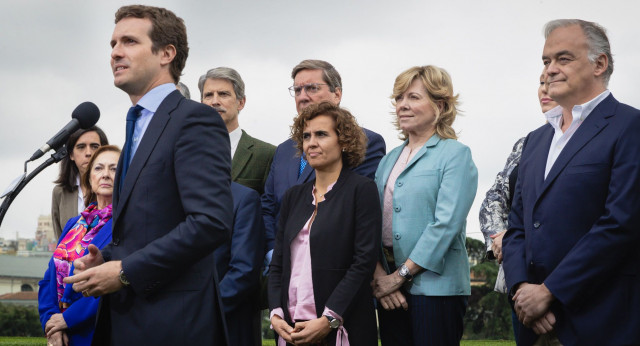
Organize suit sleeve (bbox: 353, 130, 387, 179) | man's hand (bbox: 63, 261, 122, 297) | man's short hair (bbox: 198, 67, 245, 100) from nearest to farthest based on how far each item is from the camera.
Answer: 1. man's hand (bbox: 63, 261, 122, 297)
2. suit sleeve (bbox: 353, 130, 387, 179)
3. man's short hair (bbox: 198, 67, 245, 100)

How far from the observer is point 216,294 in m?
3.20

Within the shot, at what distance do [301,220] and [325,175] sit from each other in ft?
1.20

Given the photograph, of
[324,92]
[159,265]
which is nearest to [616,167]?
[159,265]

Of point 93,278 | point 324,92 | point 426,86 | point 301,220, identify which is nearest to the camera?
point 93,278

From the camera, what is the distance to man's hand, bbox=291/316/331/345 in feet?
13.3

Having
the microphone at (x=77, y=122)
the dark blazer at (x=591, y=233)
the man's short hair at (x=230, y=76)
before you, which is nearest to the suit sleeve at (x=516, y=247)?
the dark blazer at (x=591, y=233)

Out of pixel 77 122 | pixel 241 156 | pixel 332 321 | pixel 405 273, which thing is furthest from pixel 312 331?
pixel 241 156

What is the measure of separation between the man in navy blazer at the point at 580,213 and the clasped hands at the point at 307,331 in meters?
1.10

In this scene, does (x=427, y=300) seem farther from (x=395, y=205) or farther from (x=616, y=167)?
(x=616, y=167)

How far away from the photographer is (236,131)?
240 inches

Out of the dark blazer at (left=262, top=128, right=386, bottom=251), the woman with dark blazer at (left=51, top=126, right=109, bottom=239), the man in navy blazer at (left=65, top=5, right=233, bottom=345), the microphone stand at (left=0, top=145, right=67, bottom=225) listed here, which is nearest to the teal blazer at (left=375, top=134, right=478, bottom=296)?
the dark blazer at (left=262, top=128, right=386, bottom=251)

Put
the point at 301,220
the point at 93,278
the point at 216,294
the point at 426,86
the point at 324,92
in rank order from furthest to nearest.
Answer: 1. the point at 324,92
2. the point at 426,86
3. the point at 301,220
4. the point at 216,294
5. the point at 93,278

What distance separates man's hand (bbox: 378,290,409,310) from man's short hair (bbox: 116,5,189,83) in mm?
1962

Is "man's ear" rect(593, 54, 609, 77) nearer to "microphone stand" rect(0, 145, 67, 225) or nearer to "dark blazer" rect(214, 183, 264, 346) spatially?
"dark blazer" rect(214, 183, 264, 346)
